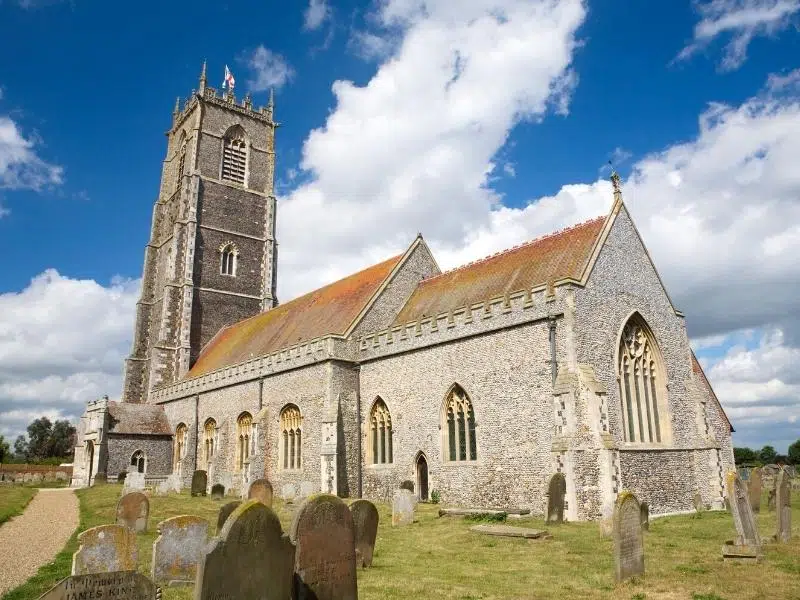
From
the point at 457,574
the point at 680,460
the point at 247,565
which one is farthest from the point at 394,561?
the point at 680,460

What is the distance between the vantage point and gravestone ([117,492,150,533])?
39.8 ft

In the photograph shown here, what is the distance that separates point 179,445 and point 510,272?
60.6ft

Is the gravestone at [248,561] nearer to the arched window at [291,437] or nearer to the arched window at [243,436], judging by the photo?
the arched window at [291,437]

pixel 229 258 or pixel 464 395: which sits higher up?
pixel 229 258

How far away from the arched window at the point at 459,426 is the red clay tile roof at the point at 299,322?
17.4 ft

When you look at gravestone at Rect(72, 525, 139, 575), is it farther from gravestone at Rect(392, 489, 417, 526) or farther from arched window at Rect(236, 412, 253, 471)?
arched window at Rect(236, 412, 253, 471)

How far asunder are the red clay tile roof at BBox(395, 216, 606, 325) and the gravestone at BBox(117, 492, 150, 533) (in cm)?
1009

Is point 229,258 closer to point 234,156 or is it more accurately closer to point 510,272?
point 234,156

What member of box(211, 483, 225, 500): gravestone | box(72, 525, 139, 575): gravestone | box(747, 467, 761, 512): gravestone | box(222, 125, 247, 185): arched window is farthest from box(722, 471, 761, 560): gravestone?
box(222, 125, 247, 185): arched window

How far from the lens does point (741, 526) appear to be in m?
9.12

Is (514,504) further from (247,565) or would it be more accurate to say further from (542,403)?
(247,565)

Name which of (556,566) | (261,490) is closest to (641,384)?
(556,566)

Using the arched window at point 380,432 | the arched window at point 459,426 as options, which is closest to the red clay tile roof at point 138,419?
the arched window at point 380,432

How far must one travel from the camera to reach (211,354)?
31188mm
